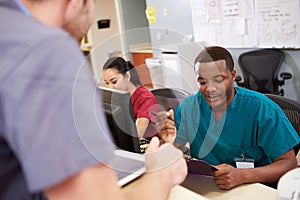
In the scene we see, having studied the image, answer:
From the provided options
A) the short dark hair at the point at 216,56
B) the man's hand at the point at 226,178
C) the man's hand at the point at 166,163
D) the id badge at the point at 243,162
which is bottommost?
the id badge at the point at 243,162

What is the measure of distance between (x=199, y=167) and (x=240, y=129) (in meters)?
0.35

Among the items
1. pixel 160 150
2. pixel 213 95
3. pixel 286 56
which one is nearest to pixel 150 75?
pixel 213 95

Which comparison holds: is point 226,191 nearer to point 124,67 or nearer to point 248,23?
point 124,67

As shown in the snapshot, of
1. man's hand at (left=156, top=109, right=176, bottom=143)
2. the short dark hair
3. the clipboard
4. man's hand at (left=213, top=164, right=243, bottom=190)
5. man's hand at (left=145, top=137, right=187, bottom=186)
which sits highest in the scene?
the short dark hair

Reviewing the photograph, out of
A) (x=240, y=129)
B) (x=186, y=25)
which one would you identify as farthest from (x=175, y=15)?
(x=240, y=129)

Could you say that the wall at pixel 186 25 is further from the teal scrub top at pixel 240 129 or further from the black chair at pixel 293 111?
the black chair at pixel 293 111

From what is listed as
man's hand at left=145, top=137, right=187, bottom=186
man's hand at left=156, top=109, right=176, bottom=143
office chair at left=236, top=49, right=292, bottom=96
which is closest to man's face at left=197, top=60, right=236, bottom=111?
man's hand at left=156, top=109, right=176, bottom=143

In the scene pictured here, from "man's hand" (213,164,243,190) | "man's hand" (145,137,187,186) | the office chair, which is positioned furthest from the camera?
the office chair

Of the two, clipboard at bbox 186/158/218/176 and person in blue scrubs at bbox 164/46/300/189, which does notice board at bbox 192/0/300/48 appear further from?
clipboard at bbox 186/158/218/176

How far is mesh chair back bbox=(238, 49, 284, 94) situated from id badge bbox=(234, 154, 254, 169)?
6.48 ft

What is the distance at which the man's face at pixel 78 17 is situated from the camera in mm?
578

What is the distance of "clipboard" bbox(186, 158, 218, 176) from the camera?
1110 millimetres

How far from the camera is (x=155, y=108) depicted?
1.47m

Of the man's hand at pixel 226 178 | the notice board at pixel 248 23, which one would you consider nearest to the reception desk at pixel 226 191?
the man's hand at pixel 226 178
